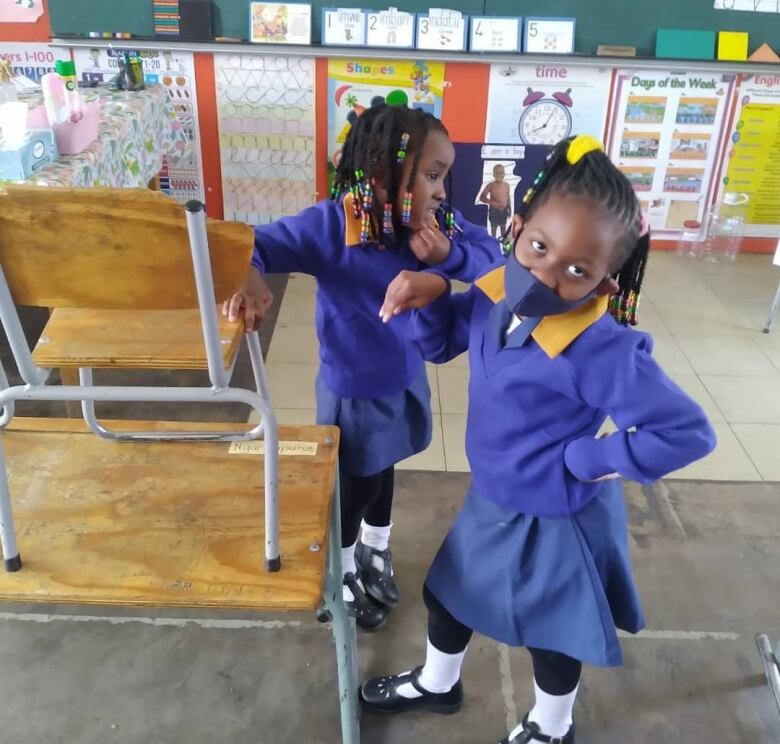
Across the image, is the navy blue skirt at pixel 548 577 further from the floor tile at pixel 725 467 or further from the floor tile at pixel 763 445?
the floor tile at pixel 763 445

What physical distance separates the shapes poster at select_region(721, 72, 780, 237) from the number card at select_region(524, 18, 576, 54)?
35.5 inches

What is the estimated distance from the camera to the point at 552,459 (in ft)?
3.54

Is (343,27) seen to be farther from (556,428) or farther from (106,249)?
(106,249)

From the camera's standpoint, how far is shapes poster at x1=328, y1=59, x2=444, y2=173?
3.56 m

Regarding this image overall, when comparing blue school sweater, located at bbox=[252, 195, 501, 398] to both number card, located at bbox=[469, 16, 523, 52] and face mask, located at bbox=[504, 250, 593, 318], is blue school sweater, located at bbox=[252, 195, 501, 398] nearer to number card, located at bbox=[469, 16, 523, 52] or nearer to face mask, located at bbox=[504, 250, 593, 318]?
face mask, located at bbox=[504, 250, 593, 318]

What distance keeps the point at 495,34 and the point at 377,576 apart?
2700 mm

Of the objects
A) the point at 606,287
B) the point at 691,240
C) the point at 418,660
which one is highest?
the point at 606,287

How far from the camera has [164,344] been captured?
3.74ft

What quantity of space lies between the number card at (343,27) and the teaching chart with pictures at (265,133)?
0.16 meters

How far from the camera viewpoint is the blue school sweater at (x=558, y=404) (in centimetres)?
93

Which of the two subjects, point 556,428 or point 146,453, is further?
point 146,453

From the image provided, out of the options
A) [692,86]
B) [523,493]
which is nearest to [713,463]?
[523,493]

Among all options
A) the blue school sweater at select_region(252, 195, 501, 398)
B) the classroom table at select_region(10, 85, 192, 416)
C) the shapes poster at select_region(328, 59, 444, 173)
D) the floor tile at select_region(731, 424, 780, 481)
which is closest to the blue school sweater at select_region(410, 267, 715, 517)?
the blue school sweater at select_region(252, 195, 501, 398)

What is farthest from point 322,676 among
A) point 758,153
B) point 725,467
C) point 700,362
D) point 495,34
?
point 758,153
